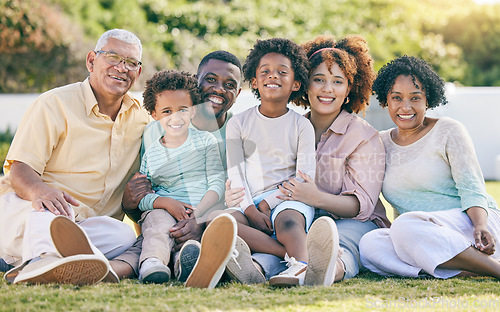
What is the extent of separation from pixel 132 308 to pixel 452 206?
2.33 meters

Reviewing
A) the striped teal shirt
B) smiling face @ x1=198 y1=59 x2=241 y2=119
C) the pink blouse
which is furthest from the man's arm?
the pink blouse

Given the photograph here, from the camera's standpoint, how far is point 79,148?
3961 millimetres

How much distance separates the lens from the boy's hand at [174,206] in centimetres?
377

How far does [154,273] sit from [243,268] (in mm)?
528

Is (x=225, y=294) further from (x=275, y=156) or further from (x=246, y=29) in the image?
(x=246, y=29)

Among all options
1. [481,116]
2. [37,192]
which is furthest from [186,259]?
[481,116]

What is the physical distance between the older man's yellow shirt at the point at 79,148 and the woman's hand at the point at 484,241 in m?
2.49

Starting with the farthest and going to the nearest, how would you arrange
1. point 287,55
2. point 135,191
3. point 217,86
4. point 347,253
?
point 217,86 < point 287,55 < point 135,191 < point 347,253

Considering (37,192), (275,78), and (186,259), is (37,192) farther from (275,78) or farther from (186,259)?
(275,78)

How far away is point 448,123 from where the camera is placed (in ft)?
12.8

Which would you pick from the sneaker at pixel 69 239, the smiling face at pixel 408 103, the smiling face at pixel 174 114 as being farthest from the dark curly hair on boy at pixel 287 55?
the sneaker at pixel 69 239

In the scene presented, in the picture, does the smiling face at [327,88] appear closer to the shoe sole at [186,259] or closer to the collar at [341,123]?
the collar at [341,123]

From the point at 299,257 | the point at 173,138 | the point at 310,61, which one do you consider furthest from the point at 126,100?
the point at 299,257

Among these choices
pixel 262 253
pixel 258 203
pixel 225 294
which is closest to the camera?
pixel 225 294
